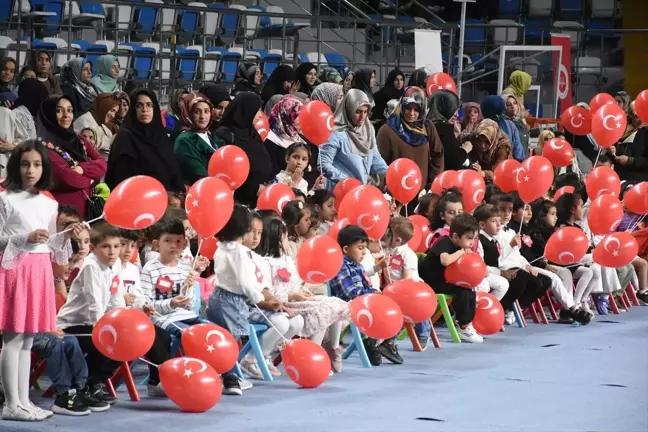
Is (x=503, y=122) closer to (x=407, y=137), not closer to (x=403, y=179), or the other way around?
(x=407, y=137)

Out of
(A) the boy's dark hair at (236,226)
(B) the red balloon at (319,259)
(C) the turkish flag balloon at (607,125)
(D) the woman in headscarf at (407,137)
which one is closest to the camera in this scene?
(A) the boy's dark hair at (236,226)

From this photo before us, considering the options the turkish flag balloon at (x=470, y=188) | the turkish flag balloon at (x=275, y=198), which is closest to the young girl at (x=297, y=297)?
the turkish flag balloon at (x=275, y=198)

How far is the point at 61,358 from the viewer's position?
5043mm

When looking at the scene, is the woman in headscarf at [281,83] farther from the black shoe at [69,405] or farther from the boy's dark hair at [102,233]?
the black shoe at [69,405]

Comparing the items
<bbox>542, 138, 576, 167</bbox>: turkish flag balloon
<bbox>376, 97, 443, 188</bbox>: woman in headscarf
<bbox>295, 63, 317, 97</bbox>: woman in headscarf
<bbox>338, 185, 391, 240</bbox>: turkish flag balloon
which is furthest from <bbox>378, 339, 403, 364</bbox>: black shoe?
<bbox>295, 63, 317, 97</bbox>: woman in headscarf

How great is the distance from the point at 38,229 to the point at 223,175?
2.20m

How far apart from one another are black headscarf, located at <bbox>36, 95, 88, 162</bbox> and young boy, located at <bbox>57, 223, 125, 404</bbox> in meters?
1.62

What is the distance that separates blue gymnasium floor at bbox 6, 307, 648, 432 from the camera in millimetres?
4961

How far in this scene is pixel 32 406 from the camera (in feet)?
16.2

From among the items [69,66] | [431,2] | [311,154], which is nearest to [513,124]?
[311,154]

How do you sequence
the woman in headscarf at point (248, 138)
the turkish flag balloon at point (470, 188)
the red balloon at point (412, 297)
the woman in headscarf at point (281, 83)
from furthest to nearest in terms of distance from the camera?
the woman in headscarf at point (281, 83), the turkish flag balloon at point (470, 188), the woman in headscarf at point (248, 138), the red balloon at point (412, 297)

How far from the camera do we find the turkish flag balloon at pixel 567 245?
7836mm

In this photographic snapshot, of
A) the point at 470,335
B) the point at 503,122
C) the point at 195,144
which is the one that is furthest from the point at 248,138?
the point at 503,122

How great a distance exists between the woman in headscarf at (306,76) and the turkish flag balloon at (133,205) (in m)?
4.89
